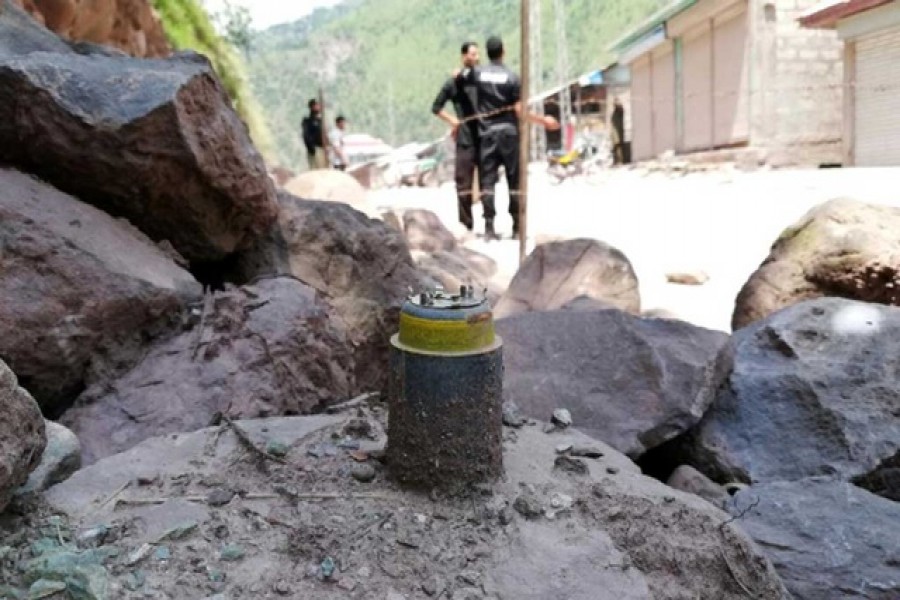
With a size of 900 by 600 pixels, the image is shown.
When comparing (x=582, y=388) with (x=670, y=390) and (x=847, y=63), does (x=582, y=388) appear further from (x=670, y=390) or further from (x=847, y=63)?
(x=847, y=63)

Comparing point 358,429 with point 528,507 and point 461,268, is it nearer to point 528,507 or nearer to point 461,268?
point 528,507

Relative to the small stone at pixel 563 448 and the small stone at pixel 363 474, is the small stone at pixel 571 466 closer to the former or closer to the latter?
the small stone at pixel 563 448

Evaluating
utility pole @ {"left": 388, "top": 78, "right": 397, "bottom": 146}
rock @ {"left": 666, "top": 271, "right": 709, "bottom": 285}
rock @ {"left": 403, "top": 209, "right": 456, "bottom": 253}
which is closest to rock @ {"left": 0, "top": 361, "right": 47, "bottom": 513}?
rock @ {"left": 666, "top": 271, "right": 709, "bottom": 285}

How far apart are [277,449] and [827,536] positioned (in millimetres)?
1431

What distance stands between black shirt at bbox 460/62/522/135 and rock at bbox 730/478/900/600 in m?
6.38

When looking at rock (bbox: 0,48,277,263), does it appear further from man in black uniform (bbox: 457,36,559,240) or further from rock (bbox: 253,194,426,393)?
man in black uniform (bbox: 457,36,559,240)

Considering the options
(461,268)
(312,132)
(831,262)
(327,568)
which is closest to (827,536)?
(327,568)

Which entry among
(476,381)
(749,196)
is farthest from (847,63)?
(476,381)

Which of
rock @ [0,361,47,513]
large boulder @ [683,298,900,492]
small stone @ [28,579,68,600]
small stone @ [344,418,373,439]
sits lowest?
large boulder @ [683,298,900,492]

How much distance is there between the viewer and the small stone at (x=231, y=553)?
5.76 feet

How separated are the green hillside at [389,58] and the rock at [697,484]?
186 feet

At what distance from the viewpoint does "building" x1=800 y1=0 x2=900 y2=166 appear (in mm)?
12305

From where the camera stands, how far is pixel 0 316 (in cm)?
246

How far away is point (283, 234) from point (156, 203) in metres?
0.62
